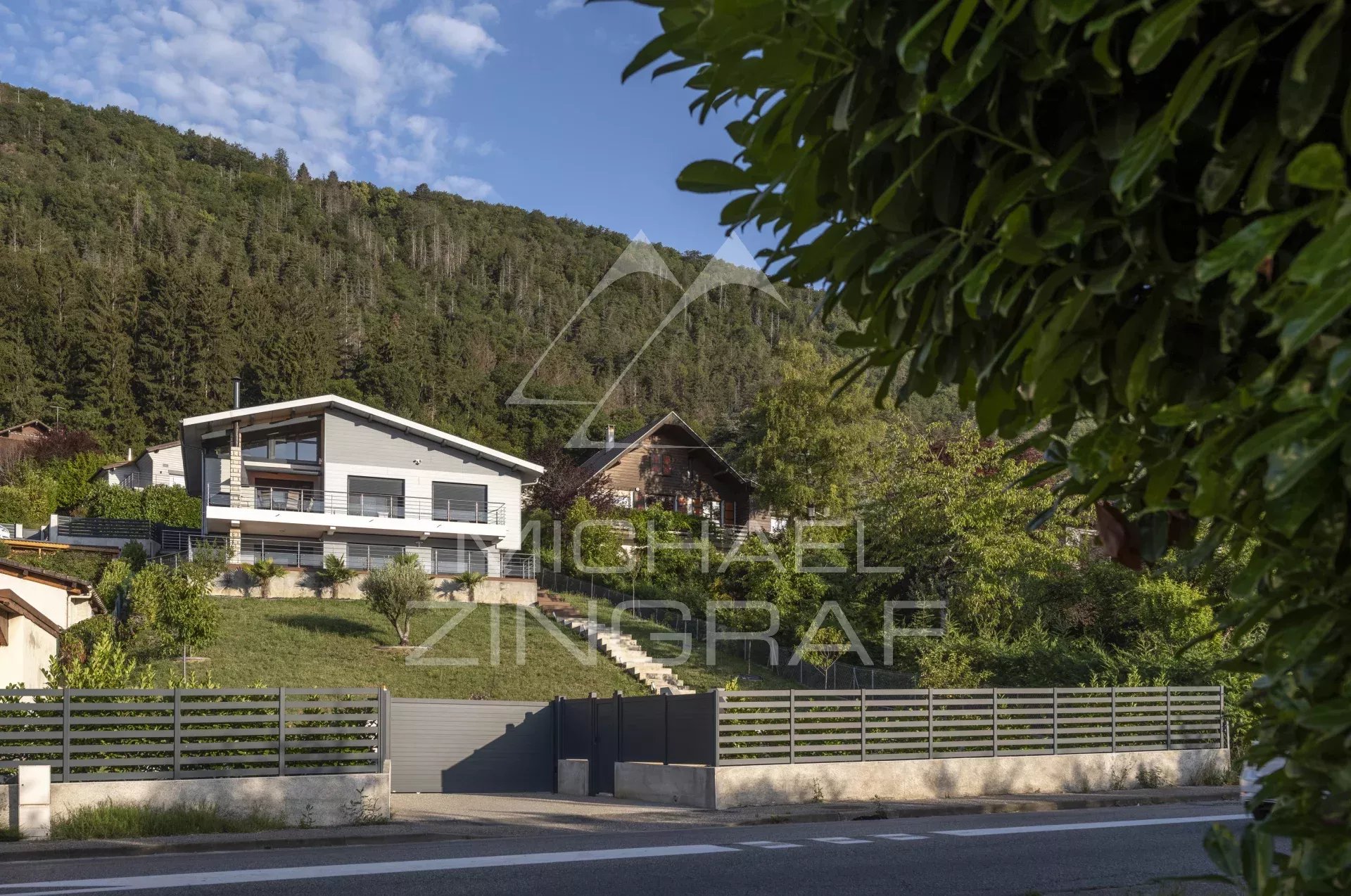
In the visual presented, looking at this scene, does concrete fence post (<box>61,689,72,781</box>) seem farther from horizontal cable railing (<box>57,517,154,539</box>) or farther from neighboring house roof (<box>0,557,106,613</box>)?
horizontal cable railing (<box>57,517,154,539</box>)

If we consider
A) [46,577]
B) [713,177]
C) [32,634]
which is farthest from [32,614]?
[713,177]

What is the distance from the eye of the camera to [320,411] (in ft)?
145

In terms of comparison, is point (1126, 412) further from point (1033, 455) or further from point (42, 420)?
point (42, 420)

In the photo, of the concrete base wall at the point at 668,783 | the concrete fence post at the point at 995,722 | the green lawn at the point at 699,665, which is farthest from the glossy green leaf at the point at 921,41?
the green lawn at the point at 699,665

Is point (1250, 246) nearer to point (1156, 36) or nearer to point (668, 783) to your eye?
point (1156, 36)

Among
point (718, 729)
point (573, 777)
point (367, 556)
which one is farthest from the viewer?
point (367, 556)

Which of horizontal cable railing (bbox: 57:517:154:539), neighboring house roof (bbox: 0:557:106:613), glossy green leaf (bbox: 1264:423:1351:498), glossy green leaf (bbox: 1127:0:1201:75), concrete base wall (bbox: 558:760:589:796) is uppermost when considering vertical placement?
horizontal cable railing (bbox: 57:517:154:539)

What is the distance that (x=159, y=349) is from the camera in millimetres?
81250

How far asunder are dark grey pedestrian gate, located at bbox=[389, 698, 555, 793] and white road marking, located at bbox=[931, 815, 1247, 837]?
11171 mm

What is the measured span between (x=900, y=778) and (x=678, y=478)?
4127 cm

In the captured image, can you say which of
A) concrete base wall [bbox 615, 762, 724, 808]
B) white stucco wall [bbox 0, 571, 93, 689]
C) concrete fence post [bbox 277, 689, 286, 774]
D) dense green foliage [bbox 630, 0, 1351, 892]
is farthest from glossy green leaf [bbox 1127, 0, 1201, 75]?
white stucco wall [bbox 0, 571, 93, 689]

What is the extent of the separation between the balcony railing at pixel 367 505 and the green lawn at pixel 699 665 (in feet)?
23.6

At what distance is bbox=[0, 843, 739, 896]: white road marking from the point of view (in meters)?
8.41

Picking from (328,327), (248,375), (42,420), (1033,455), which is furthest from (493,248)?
(1033,455)
